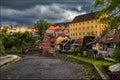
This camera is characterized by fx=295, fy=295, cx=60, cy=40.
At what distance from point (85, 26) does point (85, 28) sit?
1019 mm

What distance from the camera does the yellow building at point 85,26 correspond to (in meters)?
134

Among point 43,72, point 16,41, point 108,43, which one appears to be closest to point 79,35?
point 16,41

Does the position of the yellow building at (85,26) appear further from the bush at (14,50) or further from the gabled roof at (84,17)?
the bush at (14,50)

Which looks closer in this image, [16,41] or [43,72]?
[43,72]

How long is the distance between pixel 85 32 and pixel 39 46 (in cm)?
2879

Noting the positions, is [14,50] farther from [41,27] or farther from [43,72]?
[43,72]

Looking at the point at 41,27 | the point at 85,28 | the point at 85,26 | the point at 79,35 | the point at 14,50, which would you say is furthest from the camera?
the point at 41,27

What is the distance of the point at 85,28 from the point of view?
14375 centimetres

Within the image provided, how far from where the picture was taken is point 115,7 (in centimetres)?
2948

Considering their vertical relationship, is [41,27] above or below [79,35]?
above

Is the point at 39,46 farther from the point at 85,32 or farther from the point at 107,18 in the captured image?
the point at 107,18

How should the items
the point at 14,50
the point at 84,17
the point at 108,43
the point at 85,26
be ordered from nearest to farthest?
the point at 108,43 < the point at 85,26 < the point at 84,17 < the point at 14,50

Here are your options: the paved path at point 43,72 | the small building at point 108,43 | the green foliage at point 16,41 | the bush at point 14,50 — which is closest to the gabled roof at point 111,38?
the small building at point 108,43

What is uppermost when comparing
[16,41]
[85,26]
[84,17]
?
[84,17]
